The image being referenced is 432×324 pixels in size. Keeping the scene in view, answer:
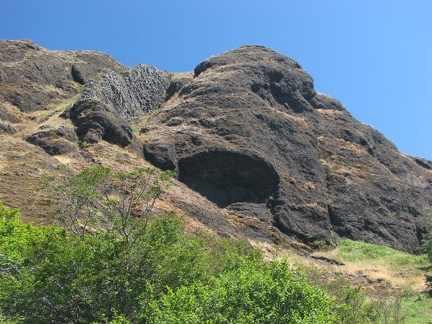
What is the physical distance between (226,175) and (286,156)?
9.08 meters

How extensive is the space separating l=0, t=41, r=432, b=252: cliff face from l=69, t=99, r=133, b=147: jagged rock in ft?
0.37

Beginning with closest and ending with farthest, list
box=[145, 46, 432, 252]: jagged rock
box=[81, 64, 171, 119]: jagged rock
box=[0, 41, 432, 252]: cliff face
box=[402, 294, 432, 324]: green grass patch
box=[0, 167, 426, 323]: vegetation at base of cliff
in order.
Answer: box=[0, 167, 426, 323]: vegetation at base of cliff < box=[402, 294, 432, 324]: green grass patch < box=[0, 41, 432, 252]: cliff face < box=[145, 46, 432, 252]: jagged rock < box=[81, 64, 171, 119]: jagged rock

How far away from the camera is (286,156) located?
180 ft

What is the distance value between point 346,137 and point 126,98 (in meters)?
31.4

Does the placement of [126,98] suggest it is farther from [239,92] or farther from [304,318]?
[304,318]

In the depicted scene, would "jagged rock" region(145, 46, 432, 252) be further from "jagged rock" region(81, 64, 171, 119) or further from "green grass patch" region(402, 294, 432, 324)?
"green grass patch" region(402, 294, 432, 324)

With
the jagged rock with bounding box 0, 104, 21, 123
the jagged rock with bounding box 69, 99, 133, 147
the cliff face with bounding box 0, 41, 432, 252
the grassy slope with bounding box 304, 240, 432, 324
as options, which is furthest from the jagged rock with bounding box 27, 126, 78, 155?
the grassy slope with bounding box 304, 240, 432, 324

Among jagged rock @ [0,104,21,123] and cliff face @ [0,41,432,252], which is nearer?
cliff face @ [0,41,432,252]

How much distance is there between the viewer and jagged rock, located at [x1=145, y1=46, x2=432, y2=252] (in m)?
49.1

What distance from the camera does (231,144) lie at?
5031 centimetres

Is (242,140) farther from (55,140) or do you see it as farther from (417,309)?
(417,309)

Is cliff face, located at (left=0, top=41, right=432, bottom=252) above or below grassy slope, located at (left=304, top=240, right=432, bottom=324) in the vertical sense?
above

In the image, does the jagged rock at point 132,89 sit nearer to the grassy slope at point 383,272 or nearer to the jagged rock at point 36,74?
the jagged rock at point 36,74

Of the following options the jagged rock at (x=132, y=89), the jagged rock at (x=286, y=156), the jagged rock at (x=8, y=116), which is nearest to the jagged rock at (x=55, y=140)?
the jagged rock at (x=8, y=116)
